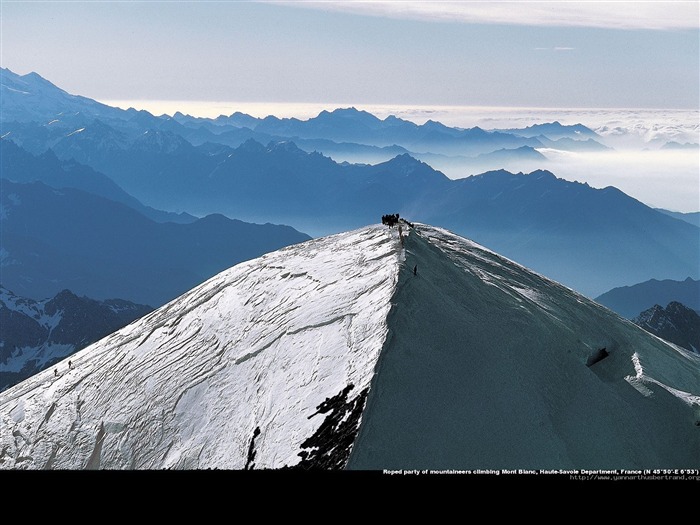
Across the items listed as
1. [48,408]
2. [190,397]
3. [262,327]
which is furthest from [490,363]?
[48,408]

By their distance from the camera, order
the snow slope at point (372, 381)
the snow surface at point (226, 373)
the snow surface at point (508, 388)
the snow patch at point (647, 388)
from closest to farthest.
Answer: the snow surface at point (508, 388) → the snow slope at point (372, 381) → the snow surface at point (226, 373) → the snow patch at point (647, 388)

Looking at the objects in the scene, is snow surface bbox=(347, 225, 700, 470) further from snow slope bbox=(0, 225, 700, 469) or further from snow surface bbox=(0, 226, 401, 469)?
snow surface bbox=(0, 226, 401, 469)

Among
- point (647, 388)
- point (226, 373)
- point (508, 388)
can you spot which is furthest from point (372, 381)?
point (647, 388)

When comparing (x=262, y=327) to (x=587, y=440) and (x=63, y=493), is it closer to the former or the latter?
(x=587, y=440)

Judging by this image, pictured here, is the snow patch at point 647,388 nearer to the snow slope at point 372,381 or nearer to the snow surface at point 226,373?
the snow slope at point 372,381

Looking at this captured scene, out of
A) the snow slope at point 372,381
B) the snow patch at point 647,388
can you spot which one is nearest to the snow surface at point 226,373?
the snow slope at point 372,381

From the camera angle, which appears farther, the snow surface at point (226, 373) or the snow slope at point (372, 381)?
the snow surface at point (226, 373)

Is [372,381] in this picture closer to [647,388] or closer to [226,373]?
[226,373]
